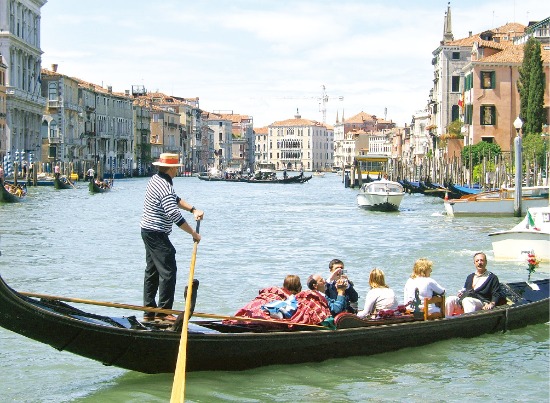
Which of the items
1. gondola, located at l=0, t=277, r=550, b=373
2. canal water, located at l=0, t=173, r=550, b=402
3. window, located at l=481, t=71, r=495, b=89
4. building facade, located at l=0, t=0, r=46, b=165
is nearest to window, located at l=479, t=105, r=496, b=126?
window, located at l=481, t=71, r=495, b=89

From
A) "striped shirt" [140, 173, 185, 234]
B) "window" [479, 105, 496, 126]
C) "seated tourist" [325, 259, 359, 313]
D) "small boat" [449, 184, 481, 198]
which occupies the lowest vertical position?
"seated tourist" [325, 259, 359, 313]

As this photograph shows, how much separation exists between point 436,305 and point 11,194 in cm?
1853

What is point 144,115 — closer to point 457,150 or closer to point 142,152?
Result: point 142,152

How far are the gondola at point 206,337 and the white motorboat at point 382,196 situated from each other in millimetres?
17001

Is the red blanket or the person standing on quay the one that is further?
the red blanket

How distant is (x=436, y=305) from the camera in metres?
6.08

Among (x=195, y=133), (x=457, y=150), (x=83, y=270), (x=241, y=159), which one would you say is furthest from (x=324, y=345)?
(x=241, y=159)

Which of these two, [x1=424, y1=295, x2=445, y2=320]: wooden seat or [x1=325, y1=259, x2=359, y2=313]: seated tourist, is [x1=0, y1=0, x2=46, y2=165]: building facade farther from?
[x1=424, y1=295, x2=445, y2=320]: wooden seat

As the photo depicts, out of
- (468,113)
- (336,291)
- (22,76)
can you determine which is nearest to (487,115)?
(468,113)

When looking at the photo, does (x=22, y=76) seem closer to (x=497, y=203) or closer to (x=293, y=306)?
(x=497, y=203)

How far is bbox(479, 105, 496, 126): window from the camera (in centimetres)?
3166

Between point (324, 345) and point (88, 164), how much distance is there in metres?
48.4

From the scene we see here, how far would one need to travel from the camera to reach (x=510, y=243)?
1080 centimetres

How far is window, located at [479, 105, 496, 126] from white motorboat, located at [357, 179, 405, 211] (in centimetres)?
906
